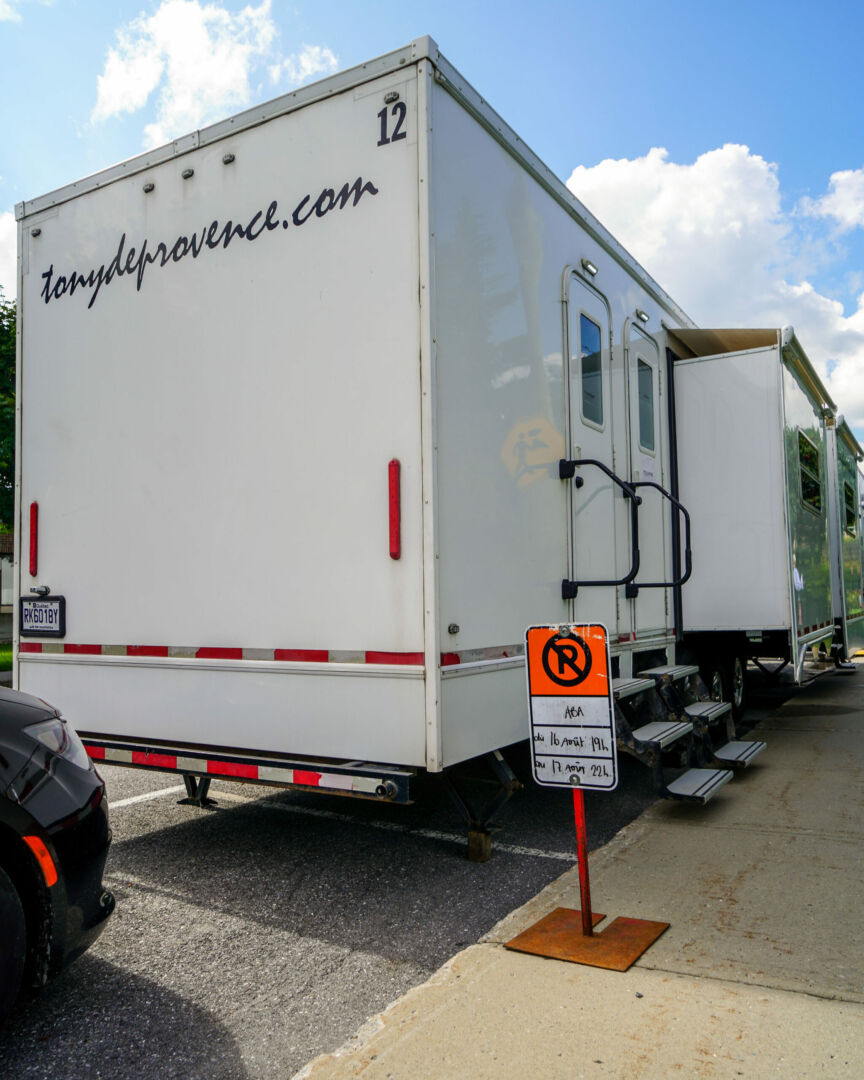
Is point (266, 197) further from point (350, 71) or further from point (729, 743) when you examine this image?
point (729, 743)

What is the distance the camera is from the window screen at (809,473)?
798 centimetres

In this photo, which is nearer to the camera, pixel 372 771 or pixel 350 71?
pixel 372 771

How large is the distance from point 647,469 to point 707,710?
1.76m

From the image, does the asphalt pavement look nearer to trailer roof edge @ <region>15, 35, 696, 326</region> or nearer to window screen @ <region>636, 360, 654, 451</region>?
window screen @ <region>636, 360, 654, 451</region>

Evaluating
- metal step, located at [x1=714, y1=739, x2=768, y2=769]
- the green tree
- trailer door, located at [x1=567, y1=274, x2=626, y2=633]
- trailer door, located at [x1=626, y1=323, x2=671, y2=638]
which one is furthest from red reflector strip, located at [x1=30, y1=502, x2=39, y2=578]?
the green tree

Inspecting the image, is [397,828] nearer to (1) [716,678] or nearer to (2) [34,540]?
(2) [34,540]

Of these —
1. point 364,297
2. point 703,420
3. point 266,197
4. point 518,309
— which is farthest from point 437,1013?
point 703,420

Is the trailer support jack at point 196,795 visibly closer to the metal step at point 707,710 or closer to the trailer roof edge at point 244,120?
the metal step at point 707,710

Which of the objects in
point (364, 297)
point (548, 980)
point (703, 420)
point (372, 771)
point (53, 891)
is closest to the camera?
point (53, 891)

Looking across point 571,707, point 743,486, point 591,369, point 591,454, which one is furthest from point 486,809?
point 743,486

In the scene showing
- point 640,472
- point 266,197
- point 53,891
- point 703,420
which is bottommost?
point 53,891

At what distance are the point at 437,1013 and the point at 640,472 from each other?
4.31m

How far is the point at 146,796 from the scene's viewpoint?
6.04m

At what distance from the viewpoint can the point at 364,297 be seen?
4.11 meters
